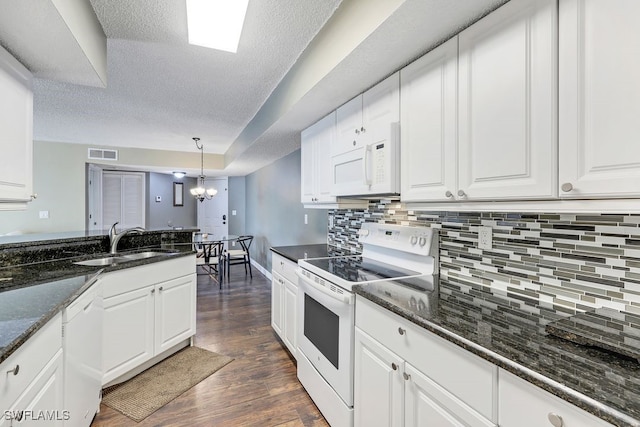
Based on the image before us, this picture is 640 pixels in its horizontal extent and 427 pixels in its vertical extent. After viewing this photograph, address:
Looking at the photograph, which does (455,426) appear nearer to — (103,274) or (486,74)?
(486,74)

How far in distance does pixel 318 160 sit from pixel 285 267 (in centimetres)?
97

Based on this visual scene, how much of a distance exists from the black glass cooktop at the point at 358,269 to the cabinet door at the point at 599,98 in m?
1.00

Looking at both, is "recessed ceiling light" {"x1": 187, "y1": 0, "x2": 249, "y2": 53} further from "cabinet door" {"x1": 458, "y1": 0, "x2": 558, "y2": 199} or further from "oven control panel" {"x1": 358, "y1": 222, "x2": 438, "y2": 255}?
"oven control panel" {"x1": 358, "y1": 222, "x2": 438, "y2": 255}

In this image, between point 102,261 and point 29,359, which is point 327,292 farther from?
point 102,261

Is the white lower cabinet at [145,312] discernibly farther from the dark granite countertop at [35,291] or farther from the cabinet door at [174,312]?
the dark granite countertop at [35,291]

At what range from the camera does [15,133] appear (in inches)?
62.3

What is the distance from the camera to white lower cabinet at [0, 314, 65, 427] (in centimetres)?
94

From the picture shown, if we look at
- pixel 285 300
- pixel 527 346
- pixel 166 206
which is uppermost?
pixel 166 206

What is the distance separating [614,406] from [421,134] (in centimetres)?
122

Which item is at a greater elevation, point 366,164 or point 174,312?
point 366,164

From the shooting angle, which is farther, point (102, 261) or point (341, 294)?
point (102, 261)

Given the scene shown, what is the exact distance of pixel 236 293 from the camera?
4477mm

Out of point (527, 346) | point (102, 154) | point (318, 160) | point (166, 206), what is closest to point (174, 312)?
point (318, 160)

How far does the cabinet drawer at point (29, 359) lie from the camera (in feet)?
3.04
